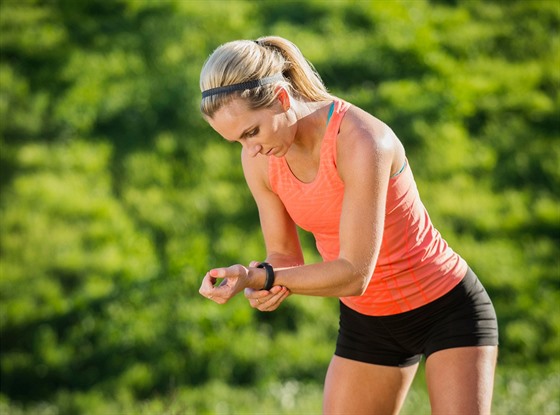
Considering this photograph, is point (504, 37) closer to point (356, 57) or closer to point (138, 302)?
point (356, 57)

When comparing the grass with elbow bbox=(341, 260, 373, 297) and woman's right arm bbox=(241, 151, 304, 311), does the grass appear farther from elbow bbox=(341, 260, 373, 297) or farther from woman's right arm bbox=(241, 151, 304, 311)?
elbow bbox=(341, 260, 373, 297)

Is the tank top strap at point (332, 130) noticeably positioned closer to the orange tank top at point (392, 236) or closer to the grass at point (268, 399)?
the orange tank top at point (392, 236)

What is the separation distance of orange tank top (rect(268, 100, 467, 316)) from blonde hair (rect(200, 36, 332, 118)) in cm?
17

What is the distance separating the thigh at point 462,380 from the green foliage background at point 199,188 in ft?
8.58

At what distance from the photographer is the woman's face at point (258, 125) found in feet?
8.62

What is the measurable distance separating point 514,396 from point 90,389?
284 cm

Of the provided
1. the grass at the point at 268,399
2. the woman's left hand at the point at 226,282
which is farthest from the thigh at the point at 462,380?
the grass at the point at 268,399

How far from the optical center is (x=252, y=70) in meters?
2.64

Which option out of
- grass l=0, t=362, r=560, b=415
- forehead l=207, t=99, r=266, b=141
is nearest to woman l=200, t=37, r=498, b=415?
Answer: forehead l=207, t=99, r=266, b=141

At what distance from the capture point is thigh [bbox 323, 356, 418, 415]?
307 centimetres

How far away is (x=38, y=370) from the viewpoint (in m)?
6.30

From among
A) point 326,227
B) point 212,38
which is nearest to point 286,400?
point 326,227

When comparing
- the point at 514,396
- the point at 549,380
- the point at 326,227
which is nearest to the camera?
the point at 326,227

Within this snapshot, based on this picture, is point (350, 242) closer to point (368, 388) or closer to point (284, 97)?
point (284, 97)
